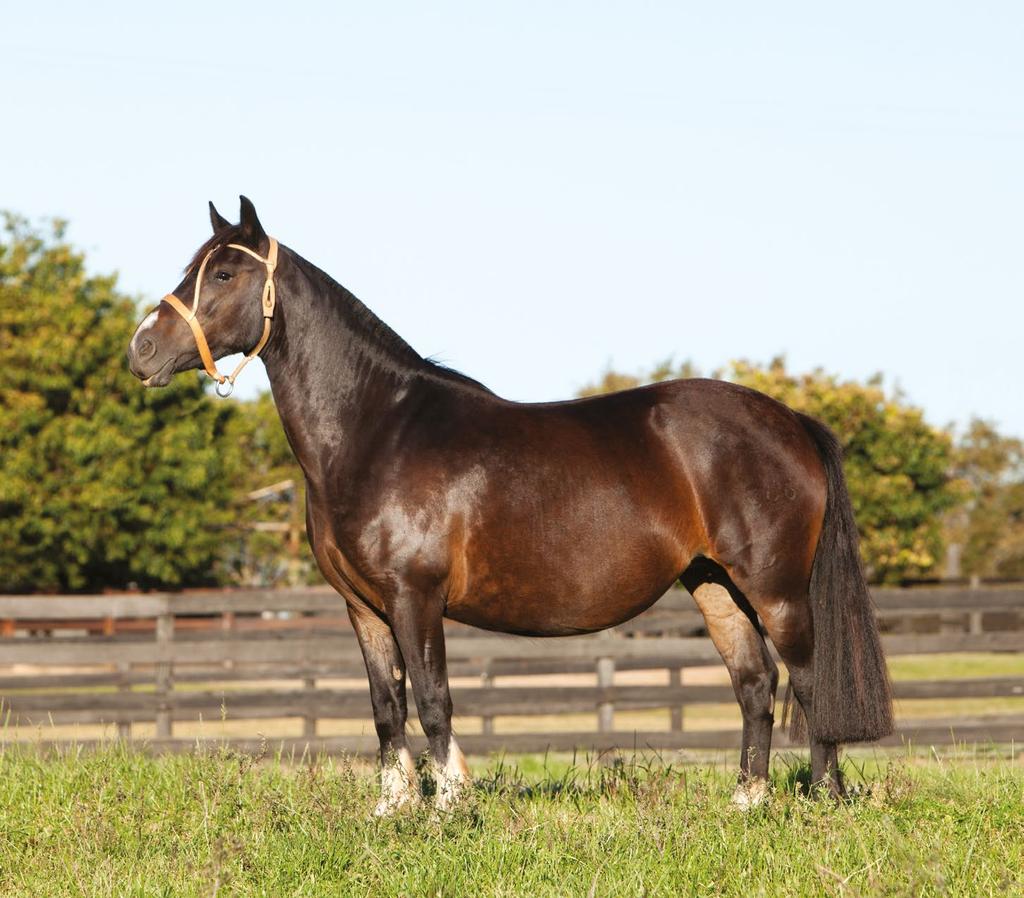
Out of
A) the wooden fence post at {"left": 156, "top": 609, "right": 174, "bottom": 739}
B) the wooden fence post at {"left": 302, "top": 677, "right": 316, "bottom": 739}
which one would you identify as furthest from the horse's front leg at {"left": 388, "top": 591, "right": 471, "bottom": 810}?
the wooden fence post at {"left": 156, "top": 609, "right": 174, "bottom": 739}

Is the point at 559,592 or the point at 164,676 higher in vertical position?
the point at 559,592

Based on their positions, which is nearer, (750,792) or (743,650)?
(750,792)

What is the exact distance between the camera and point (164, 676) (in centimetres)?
1223

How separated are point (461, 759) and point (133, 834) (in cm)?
132

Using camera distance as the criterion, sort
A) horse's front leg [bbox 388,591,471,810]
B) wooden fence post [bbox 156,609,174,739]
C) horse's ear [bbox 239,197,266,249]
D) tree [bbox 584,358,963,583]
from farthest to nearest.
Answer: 1. tree [bbox 584,358,963,583]
2. wooden fence post [bbox 156,609,174,739]
3. horse's ear [bbox 239,197,266,249]
4. horse's front leg [bbox 388,591,471,810]

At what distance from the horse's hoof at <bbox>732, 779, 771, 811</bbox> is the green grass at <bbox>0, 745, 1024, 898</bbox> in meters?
Result: 0.10

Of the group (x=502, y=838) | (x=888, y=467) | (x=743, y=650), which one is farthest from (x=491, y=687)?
(x=888, y=467)

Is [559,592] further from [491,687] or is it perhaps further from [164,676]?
[164,676]

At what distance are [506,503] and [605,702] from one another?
718 centimetres

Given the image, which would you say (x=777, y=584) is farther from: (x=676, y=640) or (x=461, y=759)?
(x=676, y=640)

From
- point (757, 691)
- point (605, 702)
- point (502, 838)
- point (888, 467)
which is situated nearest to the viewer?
point (502, 838)

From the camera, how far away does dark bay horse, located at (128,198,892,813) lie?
17.2 ft

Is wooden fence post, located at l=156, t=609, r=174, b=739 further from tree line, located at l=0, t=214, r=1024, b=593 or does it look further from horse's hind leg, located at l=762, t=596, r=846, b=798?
tree line, located at l=0, t=214, r=1024, b=593

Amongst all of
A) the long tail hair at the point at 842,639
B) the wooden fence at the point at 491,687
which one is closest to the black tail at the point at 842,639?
the long tail hair at the point at 842,639
